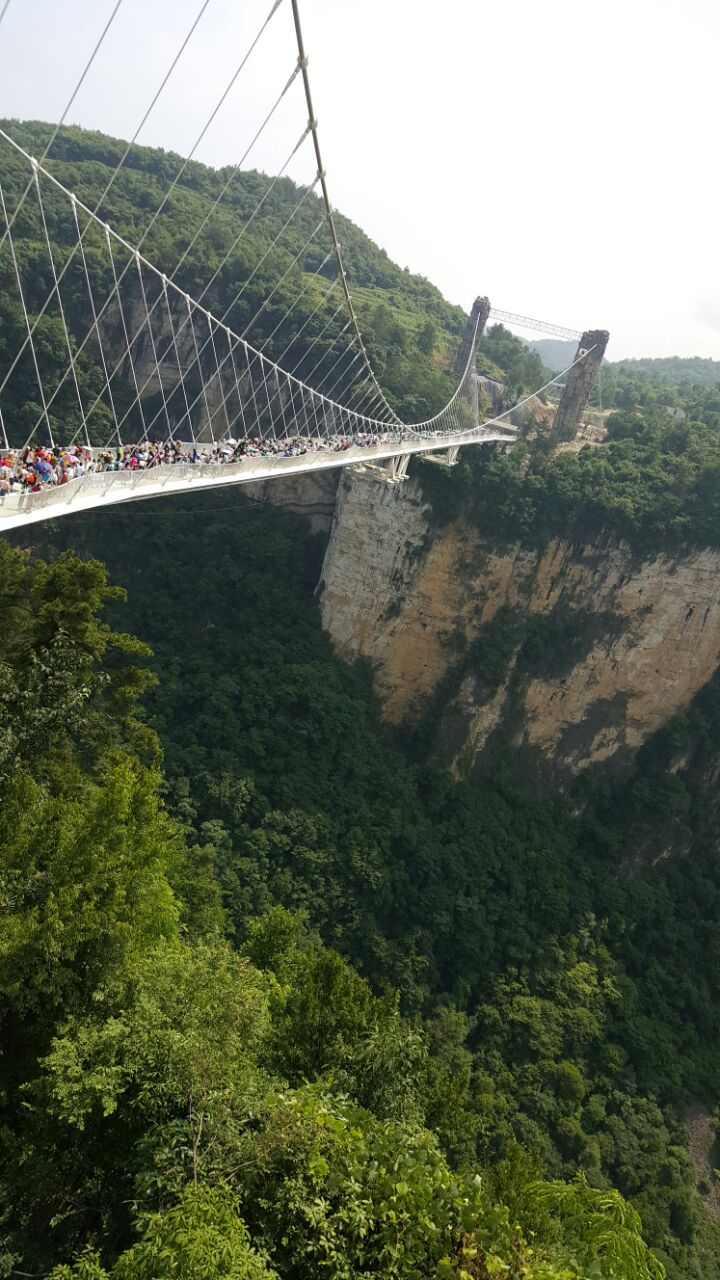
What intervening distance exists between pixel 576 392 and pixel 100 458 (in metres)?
31.9

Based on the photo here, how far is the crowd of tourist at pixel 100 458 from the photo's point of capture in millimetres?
11219

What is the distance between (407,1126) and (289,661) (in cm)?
2275

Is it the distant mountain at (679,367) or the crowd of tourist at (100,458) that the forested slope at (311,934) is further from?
the distant mountain at (679,367)

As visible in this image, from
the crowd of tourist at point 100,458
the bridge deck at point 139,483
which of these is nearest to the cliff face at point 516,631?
the bridge deck at point 139,483

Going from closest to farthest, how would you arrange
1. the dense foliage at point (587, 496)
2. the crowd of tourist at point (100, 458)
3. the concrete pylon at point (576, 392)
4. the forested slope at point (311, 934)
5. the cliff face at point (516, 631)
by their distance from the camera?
the forested slope at point (311, 934) → the crowd of tourist at point (100, 458) → the dense foliage at point (587, 496) → the cliff face at point (516, 631) → the concrete pylon at point (576, 392)

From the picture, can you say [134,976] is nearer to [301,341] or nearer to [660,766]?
[660,766]

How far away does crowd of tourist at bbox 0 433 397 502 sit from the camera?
11219 mm

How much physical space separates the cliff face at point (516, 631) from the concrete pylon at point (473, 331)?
18.5 m

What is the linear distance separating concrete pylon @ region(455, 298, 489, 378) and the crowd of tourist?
25545 mm

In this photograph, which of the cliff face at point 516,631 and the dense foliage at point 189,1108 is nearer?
the dense foliage at point 189,1108

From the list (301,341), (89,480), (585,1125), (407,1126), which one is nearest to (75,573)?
(89,480)

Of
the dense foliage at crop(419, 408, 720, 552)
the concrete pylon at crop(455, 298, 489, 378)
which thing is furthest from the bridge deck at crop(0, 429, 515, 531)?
the concrete pylon at crop(455, 298, 489, 378)

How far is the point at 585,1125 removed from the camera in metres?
23.8

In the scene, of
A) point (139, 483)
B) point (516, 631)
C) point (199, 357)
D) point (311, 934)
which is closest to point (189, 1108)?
point (139, 483)
